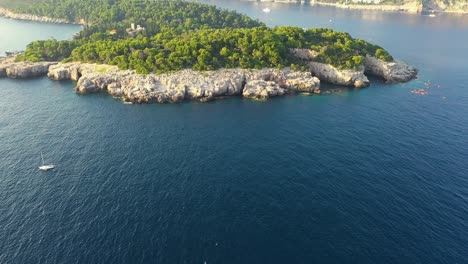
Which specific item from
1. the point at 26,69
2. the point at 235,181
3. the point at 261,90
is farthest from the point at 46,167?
the point at 26,69

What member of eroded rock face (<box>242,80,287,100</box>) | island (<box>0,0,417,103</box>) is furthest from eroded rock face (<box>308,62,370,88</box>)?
eroded rock face (<box>242,80,287,100</box>)

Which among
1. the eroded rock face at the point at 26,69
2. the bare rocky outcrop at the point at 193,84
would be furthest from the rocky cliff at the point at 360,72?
the eroded rock face at the point at 26,69

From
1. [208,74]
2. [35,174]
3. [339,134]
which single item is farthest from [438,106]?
[35,174]

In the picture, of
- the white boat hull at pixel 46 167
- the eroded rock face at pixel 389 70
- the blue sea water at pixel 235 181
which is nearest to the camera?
the blue sea water at pixel 235 181

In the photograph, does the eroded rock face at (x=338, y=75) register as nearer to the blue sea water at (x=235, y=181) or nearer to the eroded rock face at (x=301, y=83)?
the eroded rock face at (x=301, y=83)

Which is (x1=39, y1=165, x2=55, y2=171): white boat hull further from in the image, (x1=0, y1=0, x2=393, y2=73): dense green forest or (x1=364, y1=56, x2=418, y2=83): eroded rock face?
(x1=364, y1=56, x2=418, y2=83): eroded rock face

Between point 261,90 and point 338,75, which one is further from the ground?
point 338,75

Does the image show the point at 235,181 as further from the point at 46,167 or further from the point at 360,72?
the point at 360,72

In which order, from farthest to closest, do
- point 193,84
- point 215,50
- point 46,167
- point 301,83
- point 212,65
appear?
point 215,50
point 212,65
point 301,83
point 193,84
point 46,167
